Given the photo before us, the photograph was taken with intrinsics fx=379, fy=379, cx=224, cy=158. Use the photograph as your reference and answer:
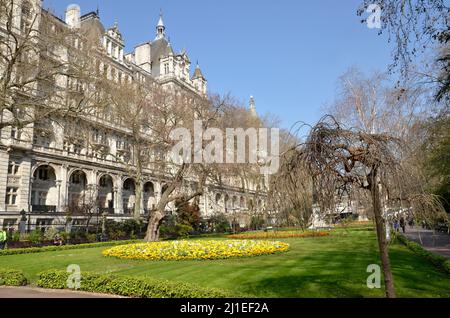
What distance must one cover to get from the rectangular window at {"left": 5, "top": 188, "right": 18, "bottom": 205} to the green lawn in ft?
73.4

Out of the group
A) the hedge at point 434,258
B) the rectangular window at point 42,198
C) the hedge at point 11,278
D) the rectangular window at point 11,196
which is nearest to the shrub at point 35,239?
the rectangular window at point 11,196

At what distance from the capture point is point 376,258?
635 inches

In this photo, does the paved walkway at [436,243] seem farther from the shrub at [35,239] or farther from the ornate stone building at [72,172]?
the shrub at [35,239]

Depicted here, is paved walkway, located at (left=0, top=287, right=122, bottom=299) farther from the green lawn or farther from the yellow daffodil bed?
the yellow daffodil bed

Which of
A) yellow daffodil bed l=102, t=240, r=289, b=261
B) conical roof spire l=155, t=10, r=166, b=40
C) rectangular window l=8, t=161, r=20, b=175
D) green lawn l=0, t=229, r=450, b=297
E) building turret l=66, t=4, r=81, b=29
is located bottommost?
green lawn l=0, t=229, r=450, b=297

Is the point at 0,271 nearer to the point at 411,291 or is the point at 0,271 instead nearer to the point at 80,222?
the point at 411,291

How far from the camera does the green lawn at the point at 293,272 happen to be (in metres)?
10.2

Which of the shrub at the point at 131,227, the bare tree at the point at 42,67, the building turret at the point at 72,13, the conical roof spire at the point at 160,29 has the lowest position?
the shrub at the point at 131,227

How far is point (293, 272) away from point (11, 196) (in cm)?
3545

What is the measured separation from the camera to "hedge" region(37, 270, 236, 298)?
877 centimetres

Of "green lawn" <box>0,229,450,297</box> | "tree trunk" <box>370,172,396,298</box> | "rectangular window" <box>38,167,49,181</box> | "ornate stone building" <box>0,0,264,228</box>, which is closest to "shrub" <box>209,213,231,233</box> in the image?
"ornate stone building" <box>0,0,264,228</box>

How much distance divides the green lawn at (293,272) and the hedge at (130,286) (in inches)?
70.4

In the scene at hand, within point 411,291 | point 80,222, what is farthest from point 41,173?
point 411,291
